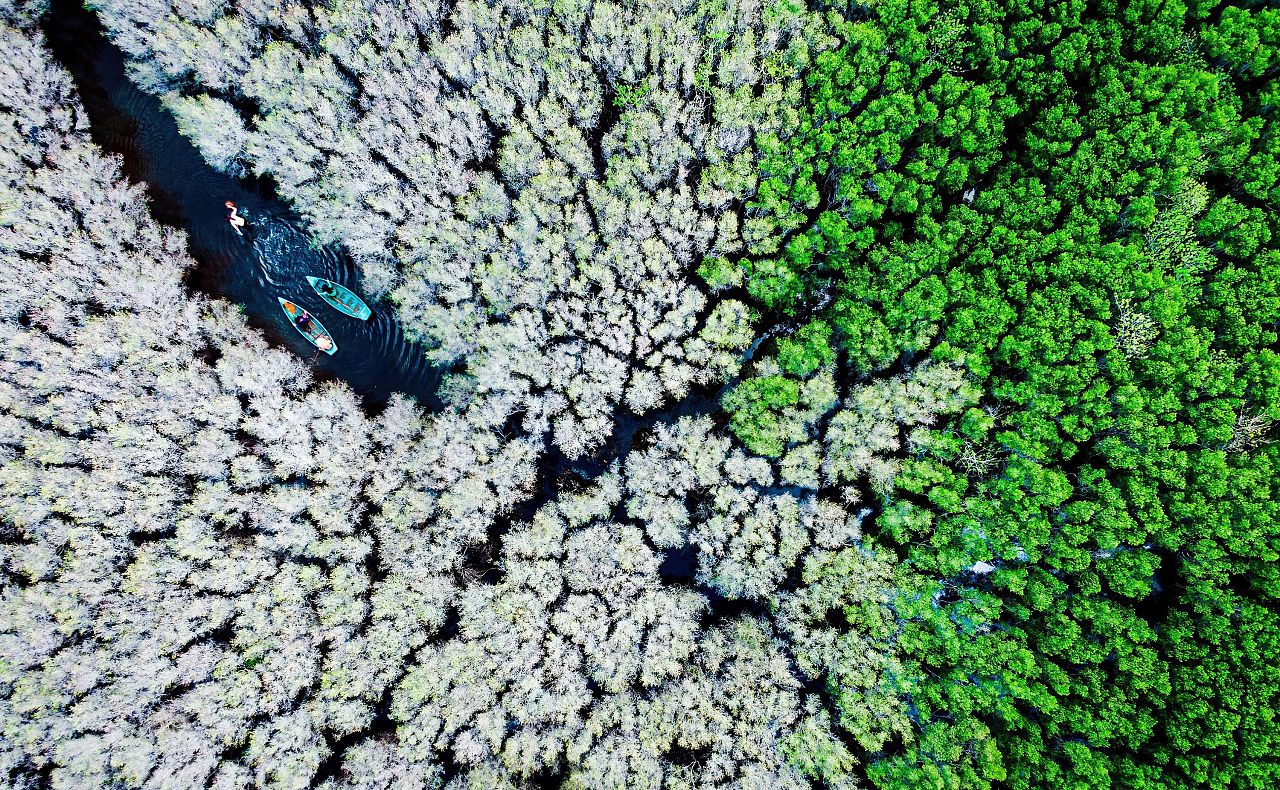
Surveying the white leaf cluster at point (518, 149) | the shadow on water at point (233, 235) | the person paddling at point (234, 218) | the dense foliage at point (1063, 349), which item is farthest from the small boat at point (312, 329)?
the dense foliage at point (1063, 349)

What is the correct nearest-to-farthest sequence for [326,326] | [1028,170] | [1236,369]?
[1236,369] → [1028,170] → [326,326]

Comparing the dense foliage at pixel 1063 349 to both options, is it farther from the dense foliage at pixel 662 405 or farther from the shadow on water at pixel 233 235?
the shadow on water at pixel 233 235

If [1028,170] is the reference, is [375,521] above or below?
below

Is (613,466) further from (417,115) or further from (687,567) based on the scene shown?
(417,115)

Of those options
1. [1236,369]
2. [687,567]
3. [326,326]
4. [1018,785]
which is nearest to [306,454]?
[326,326]

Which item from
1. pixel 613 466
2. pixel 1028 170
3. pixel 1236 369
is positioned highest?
pixel 1028 170

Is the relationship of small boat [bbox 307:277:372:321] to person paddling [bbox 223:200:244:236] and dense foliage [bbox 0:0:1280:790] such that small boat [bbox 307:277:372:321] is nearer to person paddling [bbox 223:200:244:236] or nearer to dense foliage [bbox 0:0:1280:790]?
dense foliage [bbox 0:0:1280:790]

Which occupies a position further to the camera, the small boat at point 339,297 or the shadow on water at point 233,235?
the small boat at point 339,297

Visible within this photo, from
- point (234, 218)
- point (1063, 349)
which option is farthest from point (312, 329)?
point (1063, 349)
